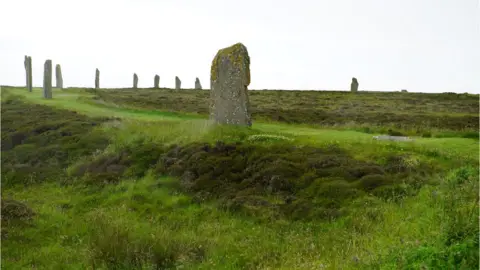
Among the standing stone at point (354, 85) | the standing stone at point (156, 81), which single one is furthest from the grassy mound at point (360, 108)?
the standing stone at point (156, 81)

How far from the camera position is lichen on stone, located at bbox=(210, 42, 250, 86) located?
1892 centimetres

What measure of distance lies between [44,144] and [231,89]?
964cm

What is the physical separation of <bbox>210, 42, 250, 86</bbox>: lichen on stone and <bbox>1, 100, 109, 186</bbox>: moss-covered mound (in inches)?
237

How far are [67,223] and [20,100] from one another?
3080 cm

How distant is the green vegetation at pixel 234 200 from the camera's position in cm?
855

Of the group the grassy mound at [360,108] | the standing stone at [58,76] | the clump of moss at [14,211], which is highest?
the standing stone at [58,76]

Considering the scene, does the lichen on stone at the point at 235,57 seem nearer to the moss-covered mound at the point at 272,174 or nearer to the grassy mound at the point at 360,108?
the moss-covered mound at the point at 272,174

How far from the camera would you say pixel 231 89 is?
18828 millimetres

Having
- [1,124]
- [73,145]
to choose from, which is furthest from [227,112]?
[1,124]

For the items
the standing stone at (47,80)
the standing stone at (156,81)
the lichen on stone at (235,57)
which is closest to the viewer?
the lichen on stone at (235,57)

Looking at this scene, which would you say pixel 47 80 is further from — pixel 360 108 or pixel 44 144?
pixel 360 108

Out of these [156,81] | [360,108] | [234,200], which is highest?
[156,81]

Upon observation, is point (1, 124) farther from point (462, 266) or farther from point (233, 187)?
point (462, 266)

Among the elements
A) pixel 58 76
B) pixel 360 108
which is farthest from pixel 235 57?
pixel 58 76
